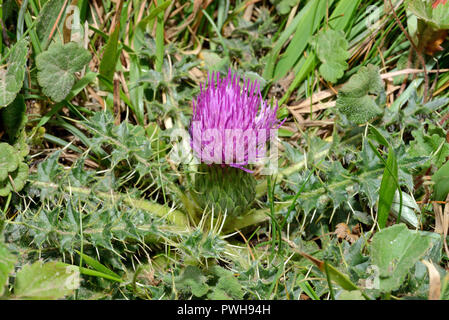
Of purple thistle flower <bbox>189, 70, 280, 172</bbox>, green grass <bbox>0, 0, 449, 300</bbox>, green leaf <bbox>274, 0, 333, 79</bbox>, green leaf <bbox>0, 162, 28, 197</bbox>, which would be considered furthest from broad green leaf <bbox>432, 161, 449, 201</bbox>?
green leaf <bbox>0, 162, 28, 197</bbox>

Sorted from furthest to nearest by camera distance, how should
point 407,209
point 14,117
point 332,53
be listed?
point 332,53 < point 14,117 < point 407,209

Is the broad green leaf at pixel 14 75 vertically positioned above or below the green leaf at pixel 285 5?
below

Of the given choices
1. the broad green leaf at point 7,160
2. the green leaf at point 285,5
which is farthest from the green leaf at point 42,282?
the green leaf at point 285,5

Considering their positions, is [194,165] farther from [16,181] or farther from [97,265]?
[16,181]

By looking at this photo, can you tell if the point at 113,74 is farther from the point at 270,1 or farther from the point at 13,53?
the point at 270,1

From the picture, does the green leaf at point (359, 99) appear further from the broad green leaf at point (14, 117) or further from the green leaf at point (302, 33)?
the broad green leaf at point (14, 117)

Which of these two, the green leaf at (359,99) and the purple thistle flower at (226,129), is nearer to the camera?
the purple thistle flower at (226,129)

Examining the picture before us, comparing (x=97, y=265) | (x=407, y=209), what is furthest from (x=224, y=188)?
(x=407, y=209)
